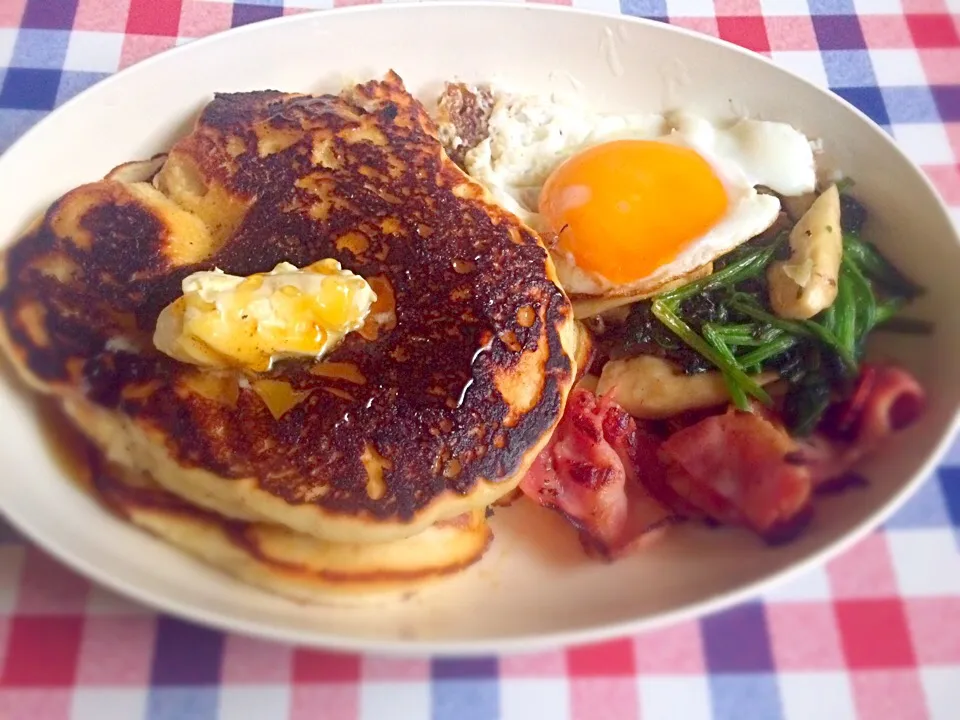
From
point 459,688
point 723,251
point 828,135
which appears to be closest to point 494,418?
point 459,688

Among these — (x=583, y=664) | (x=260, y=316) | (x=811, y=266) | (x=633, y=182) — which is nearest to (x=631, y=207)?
(x=633, y=182)

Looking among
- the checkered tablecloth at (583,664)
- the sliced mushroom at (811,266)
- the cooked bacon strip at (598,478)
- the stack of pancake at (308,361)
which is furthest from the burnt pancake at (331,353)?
the sliced mushroom at (811,266)

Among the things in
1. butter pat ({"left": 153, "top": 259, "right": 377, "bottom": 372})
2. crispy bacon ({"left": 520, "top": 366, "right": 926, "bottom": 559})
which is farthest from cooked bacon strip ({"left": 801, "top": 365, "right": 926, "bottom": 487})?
butter pat ({"left": 153, "top": 259, "right": 377, "bottom": 372})

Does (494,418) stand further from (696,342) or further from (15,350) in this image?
(15,350)

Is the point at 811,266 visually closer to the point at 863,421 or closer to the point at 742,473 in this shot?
the point at 863,421

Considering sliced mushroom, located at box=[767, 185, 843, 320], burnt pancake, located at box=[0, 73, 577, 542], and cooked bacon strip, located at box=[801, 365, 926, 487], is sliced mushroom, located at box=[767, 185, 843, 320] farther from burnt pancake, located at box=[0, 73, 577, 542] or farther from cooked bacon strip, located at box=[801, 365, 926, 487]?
burnt pancake, located at box=[0, 73, 577, 542]
